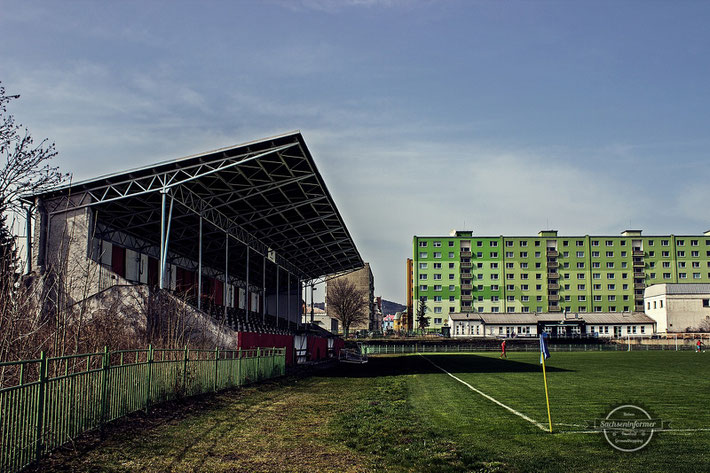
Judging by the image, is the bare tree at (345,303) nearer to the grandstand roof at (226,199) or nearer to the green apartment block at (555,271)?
the green apartment block at (555,271)

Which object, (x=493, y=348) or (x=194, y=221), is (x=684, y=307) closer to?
(x=493, y=348)

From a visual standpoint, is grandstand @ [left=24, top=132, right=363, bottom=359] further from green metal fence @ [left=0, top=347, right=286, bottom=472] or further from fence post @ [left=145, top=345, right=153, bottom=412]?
fence post @ [left=145, top=345, right=153, bottom=412]

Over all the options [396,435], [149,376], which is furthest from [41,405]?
[396,435]

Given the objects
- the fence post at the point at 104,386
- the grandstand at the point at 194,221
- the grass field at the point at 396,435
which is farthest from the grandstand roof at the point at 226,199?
the grass field at the point at 396,435

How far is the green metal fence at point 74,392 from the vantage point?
30.8ft

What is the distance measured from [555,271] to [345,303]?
129 feet

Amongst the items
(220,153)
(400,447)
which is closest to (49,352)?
(400,447)

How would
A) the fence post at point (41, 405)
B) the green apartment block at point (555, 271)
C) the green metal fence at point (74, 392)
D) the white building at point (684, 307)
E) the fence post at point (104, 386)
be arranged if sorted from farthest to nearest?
1. the green apartment block at point (555, 271)
2. the white building at point (684, 307)
3. the fence post at point (104, 386)
4. the fence post at point (41, 405)
5. the green metal fence at point (74, 392)

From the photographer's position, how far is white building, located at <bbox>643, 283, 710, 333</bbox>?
103 meters

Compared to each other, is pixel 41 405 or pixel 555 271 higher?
pixel 555 271

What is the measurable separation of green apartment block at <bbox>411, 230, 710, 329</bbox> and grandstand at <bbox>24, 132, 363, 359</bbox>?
61443 mm

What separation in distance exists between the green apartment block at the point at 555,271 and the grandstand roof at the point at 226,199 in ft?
217

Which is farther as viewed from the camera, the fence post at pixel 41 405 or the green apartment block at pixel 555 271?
the green apartment block at pixel 555 271

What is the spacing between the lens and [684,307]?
104 metres
